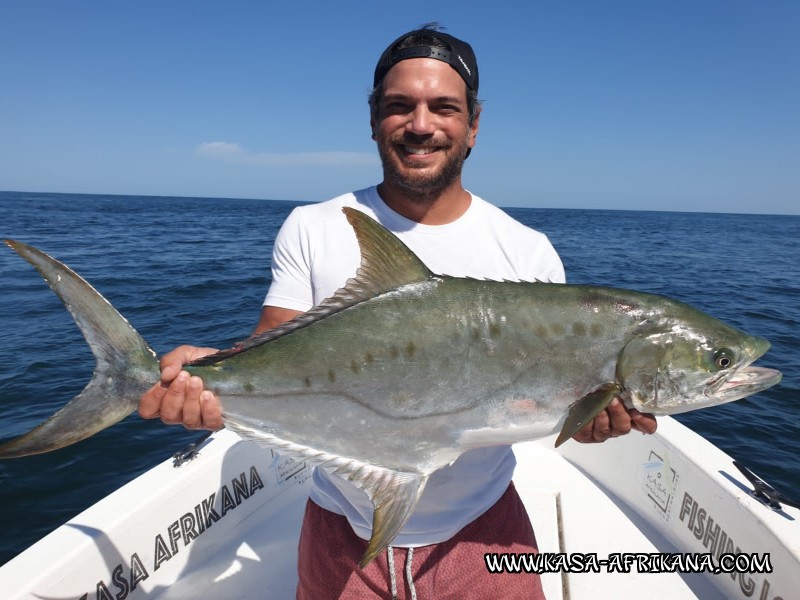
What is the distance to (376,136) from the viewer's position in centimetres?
240

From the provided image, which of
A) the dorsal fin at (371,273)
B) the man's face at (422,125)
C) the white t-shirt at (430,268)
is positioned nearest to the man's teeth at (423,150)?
the man's face at (422,125)

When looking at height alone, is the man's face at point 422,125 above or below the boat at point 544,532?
above

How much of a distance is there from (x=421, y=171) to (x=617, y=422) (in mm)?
1285

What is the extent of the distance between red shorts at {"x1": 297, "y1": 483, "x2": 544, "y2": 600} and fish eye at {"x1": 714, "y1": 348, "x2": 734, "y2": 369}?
1.09m

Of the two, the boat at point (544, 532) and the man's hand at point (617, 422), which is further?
the boat at point (544, 532)

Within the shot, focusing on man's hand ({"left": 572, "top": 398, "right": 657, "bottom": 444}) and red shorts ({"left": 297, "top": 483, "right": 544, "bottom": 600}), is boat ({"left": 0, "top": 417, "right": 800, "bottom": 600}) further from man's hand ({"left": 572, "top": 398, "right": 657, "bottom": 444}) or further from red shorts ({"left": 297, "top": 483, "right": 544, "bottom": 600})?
man's hand ({"left": 572, "top": 398, "right": 657, "bottom": 444})

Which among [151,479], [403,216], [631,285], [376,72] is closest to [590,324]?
[403,216]

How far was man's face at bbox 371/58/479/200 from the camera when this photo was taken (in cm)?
221

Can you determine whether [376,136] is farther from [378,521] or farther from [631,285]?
[631,285]

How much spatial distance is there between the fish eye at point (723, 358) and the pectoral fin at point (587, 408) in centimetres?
39

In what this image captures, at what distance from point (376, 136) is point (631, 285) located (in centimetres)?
1628

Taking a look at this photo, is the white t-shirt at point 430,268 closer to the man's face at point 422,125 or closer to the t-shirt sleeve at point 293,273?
the t-shirt sleeve at point 293,273

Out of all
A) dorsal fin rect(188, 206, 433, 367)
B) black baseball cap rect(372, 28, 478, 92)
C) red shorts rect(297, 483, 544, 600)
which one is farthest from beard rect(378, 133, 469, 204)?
red shorts rect(297, 483, 544, 600)

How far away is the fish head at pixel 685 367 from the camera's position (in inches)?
75.5
